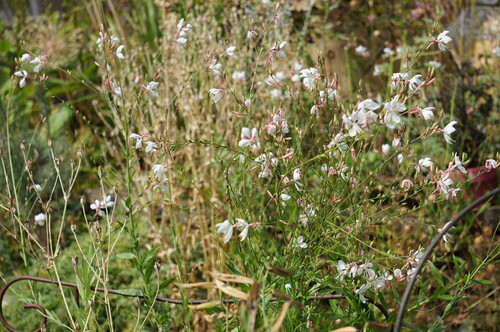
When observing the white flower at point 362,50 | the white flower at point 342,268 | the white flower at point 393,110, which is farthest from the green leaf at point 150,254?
the white flower at point 362,50

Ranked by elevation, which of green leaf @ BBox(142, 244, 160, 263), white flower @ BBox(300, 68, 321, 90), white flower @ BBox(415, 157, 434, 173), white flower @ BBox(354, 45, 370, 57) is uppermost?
white flower @ BBox(300, 68, 321, 90)

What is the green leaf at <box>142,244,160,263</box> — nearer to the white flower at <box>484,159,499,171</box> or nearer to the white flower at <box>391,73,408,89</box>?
the white flower at <box>391,73,408,89</box>

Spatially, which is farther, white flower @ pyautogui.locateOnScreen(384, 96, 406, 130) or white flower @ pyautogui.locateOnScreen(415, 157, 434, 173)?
white flower @ pyautogui.locateOnScreen(415, 157, 434, 173)

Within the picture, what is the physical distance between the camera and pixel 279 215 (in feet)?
5.69

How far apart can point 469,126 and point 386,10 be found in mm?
1514

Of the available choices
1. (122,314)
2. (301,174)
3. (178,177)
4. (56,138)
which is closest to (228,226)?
(301,174)

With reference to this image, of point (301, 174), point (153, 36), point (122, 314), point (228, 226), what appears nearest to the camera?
point (228, 226)

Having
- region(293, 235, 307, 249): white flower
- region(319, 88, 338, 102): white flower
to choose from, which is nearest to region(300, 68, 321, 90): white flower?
region(319, 88, 338, 102): white flower

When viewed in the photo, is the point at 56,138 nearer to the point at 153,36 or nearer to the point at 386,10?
the point at 153,36

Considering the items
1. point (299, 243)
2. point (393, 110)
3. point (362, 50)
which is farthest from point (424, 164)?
point (362, 50)

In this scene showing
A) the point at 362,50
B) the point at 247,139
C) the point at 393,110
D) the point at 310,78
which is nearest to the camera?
the point at 393,110

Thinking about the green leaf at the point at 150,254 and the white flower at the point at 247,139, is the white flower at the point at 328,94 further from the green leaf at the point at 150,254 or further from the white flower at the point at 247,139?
the green leaf at the point at 150,254

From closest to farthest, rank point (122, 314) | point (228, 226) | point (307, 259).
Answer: point (228, 226)
point (307, 259)
point (122, 314)

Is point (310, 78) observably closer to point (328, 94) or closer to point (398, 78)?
point (328, 94)
